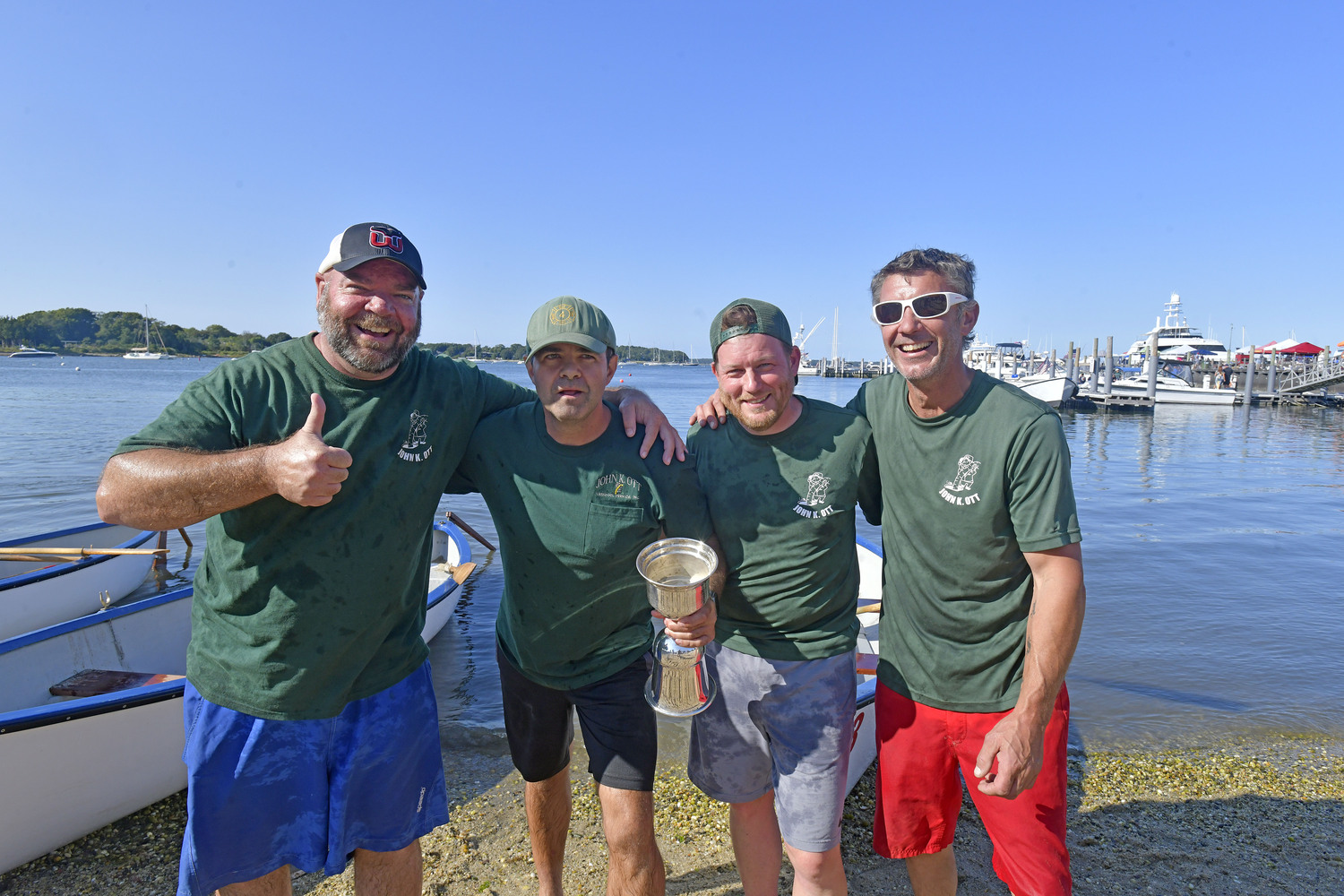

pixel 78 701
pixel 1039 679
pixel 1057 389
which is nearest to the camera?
pixel 1039 679

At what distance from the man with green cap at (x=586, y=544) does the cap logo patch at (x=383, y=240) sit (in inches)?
25.4

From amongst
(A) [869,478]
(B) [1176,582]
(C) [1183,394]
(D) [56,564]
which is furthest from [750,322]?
(C) [1183,394]

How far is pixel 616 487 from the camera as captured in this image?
3.06 metres

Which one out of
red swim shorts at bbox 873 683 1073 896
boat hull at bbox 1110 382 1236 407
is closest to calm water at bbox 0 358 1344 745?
red swim shorts at bbox 873 683 1073 896

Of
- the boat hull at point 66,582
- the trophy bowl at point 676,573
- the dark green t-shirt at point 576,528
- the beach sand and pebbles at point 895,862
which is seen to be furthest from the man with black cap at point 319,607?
the boat hull at point 66,582

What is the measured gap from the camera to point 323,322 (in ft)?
9.18

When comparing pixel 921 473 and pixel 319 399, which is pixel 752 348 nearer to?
pixel 921 473

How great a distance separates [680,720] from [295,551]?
454 cm

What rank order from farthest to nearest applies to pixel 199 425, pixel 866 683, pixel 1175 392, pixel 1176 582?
pixel 1175 392 < pixel 1176 582 < pixel 866 683 < pixel 199 425

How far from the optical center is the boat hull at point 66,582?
7688 millimetres

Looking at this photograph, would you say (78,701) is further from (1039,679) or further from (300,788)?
(1039,679)

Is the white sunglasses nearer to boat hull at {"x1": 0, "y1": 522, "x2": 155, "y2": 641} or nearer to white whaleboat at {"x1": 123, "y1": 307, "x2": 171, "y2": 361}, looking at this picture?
boat hull at {"x1": 0, "y1": 522, "x2": 155, "y2": 641}

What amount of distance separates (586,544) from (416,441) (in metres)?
0.85

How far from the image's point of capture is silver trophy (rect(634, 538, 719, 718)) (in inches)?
109
